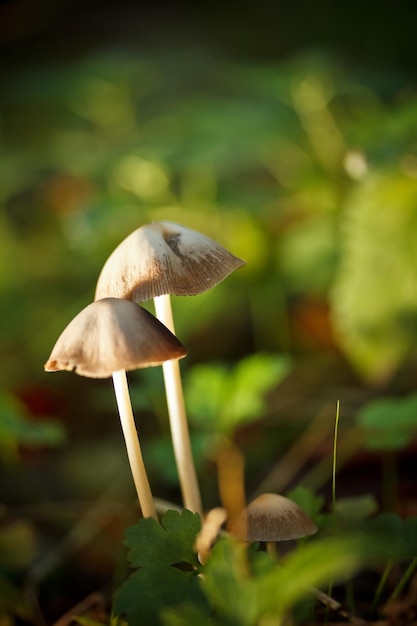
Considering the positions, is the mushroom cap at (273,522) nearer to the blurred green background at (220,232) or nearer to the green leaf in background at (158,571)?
the green leaf in background at (158,571)

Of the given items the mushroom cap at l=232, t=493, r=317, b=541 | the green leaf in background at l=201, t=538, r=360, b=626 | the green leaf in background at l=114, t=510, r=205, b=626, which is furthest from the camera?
the mushroom cap at l=232, t=493, r=317, b=541

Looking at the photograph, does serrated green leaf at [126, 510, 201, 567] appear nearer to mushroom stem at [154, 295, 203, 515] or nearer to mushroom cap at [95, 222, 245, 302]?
mushroom stem at [154, 295, 203, 515]

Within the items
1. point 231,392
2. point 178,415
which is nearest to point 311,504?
point 178,415

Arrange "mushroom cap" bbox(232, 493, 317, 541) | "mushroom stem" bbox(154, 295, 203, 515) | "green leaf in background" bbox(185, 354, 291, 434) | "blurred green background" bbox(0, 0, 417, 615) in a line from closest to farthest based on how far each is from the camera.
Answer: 1. "mushroom cap" bbox(232, 493, 317, 541)
2. "mushroom stem" bbox(154, 295, 203, 515)
3. "green leaf in background" bbox(185, 354, 291, 434)
4. "blurred green background" bbox(0, 0, 417, 615)

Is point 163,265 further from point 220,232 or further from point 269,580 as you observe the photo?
point 220,232

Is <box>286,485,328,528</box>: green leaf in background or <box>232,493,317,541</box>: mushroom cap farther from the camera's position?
<box>286,485,328,528</box>: green leaf in background

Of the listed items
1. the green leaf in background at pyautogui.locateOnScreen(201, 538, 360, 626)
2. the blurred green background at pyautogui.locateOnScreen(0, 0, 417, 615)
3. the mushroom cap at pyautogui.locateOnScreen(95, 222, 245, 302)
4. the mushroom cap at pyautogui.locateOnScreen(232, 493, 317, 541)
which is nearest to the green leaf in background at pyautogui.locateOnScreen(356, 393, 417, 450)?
the blurred green background at pyautogui.locateOnScreen(0, 0, 417, 615)

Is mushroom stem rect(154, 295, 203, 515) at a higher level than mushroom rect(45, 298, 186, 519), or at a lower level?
lower

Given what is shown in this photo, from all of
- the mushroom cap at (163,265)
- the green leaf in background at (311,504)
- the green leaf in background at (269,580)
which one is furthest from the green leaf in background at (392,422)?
the green leaf in background at (269,580)
